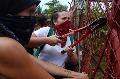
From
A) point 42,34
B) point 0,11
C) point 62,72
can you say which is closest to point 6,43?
point 0,11

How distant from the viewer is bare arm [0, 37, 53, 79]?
5.93 feet

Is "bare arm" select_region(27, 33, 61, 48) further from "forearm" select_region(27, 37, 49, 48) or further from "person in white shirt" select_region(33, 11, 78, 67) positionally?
"person in white shirt" select_region(33, 11, 78, 67)

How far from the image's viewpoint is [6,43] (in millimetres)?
1817

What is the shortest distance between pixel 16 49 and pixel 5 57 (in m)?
0.06

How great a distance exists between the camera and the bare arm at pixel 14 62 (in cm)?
181

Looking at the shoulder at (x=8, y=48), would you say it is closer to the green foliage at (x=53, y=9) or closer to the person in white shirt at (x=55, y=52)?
the person in white shirt at (x=55, y=52)

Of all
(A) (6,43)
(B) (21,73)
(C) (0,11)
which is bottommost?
(B) (21,73)

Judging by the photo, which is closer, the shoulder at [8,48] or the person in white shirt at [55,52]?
the shoulder at [8,48]

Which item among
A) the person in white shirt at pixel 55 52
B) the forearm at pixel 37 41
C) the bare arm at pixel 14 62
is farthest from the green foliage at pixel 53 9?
the bare arm at pixel 14 62

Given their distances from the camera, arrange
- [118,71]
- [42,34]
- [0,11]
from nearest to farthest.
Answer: [0,11] → [118,71] → [42,34]

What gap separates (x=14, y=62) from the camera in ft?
5.98

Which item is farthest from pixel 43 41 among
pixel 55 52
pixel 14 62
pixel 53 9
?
pixel 53 9

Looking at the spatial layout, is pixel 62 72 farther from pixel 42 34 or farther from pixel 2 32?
pixel 42 34

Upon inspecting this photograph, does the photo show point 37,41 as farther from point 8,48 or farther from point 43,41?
point 8,48
